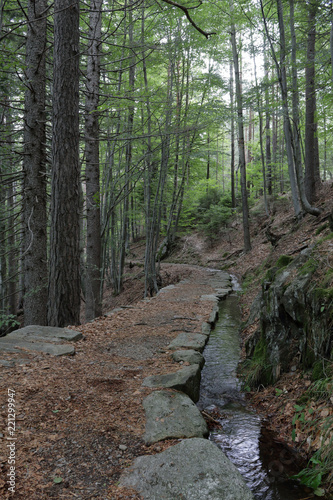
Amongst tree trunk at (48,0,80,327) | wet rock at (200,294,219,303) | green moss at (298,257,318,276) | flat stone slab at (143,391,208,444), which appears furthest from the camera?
wet rock at (200,294,219,303)

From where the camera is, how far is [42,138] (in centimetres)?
573

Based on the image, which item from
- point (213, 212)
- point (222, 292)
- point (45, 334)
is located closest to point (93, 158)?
point (45, 334)

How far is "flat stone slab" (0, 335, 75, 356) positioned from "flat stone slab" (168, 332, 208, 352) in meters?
1.41

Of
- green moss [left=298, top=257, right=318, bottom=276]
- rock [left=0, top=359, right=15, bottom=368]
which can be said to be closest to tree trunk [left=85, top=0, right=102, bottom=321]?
rock [left=0, top=359, right=15, bottom=368]

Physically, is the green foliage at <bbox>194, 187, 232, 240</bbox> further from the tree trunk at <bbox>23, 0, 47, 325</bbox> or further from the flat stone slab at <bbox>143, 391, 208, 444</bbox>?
the flat stone slab at <bbox>143, 391, 208, 444</bbox>

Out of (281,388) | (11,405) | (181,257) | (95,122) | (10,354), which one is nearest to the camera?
(11,405)

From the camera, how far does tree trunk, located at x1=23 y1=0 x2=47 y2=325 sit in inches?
216

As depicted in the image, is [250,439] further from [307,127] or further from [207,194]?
[207,194]

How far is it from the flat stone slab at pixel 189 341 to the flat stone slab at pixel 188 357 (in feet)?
0.89

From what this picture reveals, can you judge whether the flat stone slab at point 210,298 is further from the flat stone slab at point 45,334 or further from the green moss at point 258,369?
the flat stone slab at point 45,334

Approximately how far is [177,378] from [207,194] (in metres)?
17.1

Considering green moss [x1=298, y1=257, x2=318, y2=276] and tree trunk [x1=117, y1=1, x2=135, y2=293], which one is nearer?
green moss [x1=298, y1=257, x2=318, y2=276]

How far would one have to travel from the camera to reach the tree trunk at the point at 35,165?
548 centimetres

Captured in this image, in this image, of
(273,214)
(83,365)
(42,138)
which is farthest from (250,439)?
(273,214)
